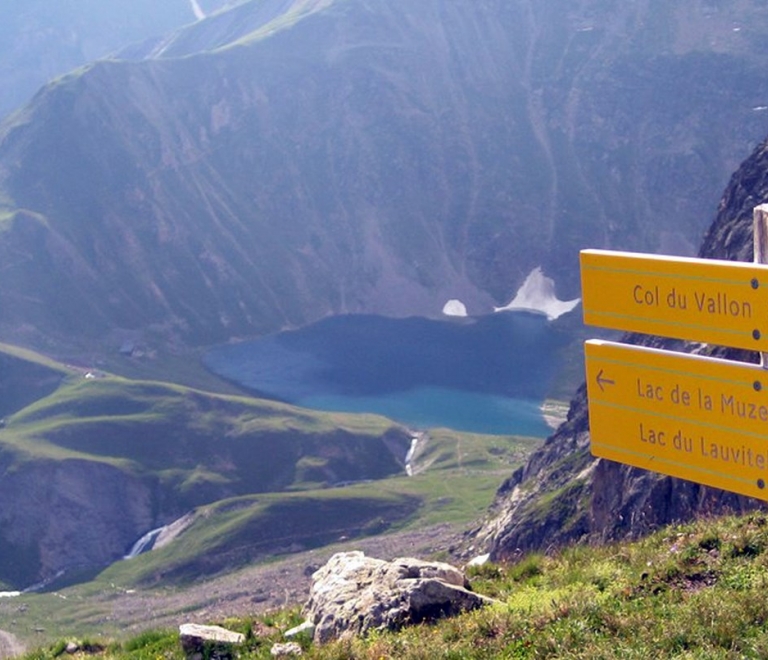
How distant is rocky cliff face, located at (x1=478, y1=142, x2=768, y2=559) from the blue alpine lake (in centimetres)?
4873

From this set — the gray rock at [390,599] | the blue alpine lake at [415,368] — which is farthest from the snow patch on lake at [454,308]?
the gray rock at [390,599]

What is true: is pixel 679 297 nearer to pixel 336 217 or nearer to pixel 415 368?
pixel 415 368

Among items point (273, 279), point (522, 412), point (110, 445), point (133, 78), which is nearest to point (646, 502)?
point (110, 445)

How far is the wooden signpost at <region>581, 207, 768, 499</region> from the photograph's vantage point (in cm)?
920

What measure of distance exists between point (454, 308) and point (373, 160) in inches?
1251

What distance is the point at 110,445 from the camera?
108562 millimetres

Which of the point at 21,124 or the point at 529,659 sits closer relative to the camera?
the point at 529,659

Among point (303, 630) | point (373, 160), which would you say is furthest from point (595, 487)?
point (373, 160)

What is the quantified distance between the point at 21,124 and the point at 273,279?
162 ft

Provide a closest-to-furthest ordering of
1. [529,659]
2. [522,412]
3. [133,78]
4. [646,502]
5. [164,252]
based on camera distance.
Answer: [529,659] → [646,502] → [522,412] → [164,252] → [133,78]

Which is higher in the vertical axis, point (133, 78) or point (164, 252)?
point (133, 78)

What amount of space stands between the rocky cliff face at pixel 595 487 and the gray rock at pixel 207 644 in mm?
17596

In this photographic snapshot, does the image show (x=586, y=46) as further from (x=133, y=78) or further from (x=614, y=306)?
(x=614, y=306)

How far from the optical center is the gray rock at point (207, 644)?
41.1 ft
